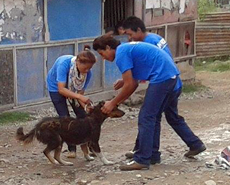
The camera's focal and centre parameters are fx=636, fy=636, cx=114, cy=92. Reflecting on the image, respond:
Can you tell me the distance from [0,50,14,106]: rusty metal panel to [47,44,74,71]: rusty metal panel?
911 millimetres

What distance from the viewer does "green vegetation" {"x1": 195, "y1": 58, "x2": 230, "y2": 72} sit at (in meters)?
18.6

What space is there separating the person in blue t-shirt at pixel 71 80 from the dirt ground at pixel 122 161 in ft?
2.39

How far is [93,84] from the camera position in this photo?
12.4 meters

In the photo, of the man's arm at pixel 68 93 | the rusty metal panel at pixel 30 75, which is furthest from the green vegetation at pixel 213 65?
the man's arm at pixel 68 93

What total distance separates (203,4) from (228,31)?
7.70m

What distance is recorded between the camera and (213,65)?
19234 millimetres

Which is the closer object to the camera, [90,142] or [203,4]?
[90,142]

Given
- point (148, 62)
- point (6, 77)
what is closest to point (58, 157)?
point (148, 62)

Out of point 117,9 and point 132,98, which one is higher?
point 117,9

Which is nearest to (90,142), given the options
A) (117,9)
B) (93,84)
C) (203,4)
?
(93,84)

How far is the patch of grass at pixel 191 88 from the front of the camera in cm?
1434

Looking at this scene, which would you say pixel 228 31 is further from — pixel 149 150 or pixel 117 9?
pixel 149 150

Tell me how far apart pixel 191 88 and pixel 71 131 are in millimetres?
7588

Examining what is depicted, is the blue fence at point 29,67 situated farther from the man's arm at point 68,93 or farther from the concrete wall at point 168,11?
the man's arm at point 68,93
